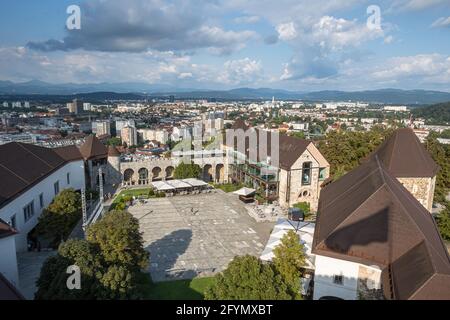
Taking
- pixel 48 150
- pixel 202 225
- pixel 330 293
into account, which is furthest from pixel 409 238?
pixel 48 150

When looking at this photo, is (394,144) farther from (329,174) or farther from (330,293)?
(330,293)

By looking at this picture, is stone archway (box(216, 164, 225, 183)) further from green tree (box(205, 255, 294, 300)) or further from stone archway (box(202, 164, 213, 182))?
green tree (box(205, 255, 294, 300))

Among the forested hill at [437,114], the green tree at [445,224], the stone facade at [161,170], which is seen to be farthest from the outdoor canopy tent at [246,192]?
the forested hill at [437,114]

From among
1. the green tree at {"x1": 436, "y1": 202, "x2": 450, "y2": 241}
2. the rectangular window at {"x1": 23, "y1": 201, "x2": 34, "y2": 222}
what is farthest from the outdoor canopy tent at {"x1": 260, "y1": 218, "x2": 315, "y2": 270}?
the rectangular window at {"x1": 23, "y1": 201, "x2": 34, "y2": 222}

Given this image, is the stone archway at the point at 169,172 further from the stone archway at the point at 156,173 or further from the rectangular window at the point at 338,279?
the rectangular window at the point at 338,279

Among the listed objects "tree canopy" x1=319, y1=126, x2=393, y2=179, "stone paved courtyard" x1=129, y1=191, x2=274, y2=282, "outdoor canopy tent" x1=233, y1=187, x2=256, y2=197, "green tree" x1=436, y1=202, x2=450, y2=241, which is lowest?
"stone paved courtyard" x1=129, y1=191, x2=274, y2=282

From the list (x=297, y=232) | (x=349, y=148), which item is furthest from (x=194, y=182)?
(x=297, y=232)

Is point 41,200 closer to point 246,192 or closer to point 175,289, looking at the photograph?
Result: point 175,289
